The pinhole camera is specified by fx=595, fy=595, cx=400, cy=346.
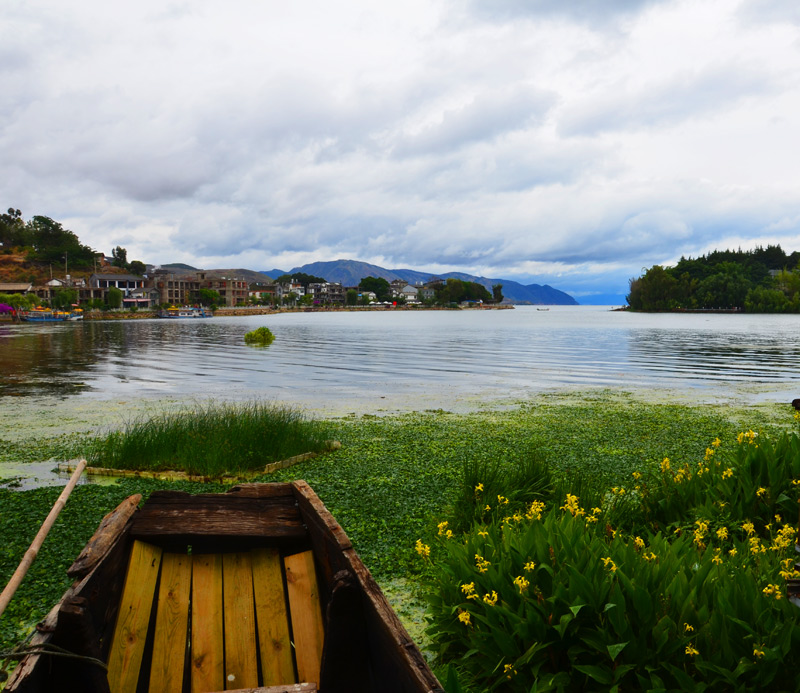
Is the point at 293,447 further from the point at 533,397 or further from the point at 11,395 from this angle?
the point at 11,395

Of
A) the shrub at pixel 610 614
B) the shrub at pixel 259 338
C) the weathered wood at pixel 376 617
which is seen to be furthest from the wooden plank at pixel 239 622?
the shrub at pixel 259 338

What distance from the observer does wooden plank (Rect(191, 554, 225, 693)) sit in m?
4.12

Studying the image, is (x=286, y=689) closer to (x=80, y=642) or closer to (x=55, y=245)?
(x=80, y=642)

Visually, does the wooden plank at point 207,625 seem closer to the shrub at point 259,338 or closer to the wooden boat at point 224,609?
the wooden boat at point 224,609

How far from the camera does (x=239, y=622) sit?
Answer: 448 cm

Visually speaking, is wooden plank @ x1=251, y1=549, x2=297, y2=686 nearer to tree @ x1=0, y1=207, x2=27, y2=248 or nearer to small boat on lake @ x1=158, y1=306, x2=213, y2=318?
small boat on lake @ x1=158, y1=306, x2=213, y2=318

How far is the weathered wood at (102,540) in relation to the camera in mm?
3713

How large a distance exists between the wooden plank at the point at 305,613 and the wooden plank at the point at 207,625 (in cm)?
55

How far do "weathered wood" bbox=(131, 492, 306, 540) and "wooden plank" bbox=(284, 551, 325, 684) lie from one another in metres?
0.25

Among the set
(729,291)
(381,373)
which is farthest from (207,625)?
(729,291)

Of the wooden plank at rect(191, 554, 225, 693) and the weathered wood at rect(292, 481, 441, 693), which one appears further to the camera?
the wooden plank at rect(191, 554, 225, 693)

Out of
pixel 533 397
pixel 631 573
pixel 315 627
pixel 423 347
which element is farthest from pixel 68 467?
pixel 423 347

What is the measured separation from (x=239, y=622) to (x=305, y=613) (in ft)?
1.73

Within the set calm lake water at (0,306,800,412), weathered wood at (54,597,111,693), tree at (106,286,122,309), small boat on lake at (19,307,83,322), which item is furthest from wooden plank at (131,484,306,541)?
tree at (106,286,122,309)
